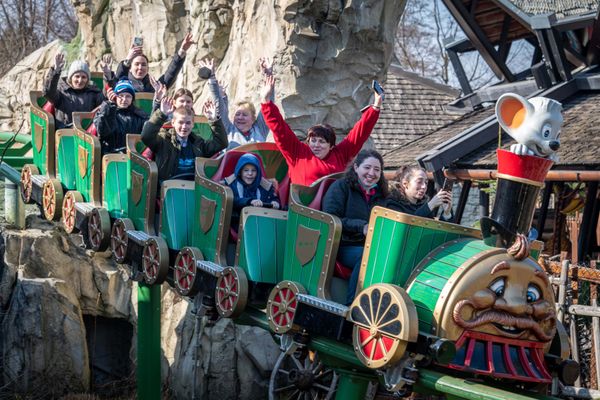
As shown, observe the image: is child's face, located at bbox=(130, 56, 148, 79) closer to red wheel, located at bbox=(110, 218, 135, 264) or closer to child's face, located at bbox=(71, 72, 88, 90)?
child's face, located at bbox=(71, 72, 88, 90)

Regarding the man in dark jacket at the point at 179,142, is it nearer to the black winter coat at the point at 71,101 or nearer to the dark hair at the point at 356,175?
the dark hair at the point at 356,175

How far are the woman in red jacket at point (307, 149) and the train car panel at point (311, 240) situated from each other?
1.42 feet

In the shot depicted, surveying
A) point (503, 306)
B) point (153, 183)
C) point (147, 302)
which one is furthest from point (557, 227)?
point (503, 306)

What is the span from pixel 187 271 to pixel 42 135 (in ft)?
8.12

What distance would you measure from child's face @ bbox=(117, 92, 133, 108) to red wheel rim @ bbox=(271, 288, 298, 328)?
7.89ft

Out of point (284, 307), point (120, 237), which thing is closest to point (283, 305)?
point (284, 307)

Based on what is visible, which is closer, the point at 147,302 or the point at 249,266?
the point at 249,266

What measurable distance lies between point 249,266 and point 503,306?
169cm

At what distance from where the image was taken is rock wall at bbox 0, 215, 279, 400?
9.57 metres

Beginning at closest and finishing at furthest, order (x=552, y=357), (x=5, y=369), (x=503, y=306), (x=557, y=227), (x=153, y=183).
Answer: (x=503, y=306)
(x=552, y=357)
(x=153, y=183)
(x=5, y=369)
(x=557, y=227)

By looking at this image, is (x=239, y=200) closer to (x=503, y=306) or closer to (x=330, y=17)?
(x=503, y=306)

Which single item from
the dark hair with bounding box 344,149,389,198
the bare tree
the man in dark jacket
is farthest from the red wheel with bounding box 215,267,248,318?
the bare tree

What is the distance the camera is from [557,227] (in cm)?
1059

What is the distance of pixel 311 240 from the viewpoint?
580 cm
